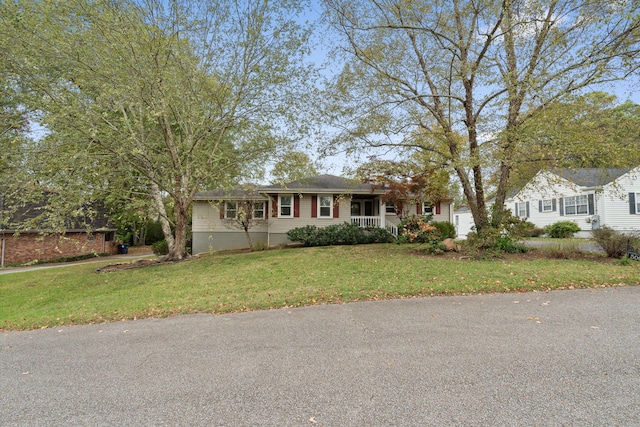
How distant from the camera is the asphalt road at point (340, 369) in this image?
256cm

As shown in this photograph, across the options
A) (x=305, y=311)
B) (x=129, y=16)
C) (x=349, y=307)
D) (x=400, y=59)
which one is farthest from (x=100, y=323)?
(x=400, y=59)

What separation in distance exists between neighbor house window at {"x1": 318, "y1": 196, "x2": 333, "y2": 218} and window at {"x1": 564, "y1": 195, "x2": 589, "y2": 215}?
16.0 meters

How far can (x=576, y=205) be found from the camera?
2039 cm

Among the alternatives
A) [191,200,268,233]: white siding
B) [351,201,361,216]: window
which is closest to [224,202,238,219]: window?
[191,200,268,233]: white siding

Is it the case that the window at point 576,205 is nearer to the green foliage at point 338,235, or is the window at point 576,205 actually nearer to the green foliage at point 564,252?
the green foliage at point 564,252

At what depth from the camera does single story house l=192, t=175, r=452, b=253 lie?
1703 centimetres

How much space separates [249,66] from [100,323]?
942cm

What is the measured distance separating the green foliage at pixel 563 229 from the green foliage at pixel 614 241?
10988mm

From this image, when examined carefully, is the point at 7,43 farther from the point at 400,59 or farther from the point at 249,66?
the point at 400,59

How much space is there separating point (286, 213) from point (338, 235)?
11.5 ft

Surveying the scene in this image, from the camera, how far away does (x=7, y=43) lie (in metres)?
8.29

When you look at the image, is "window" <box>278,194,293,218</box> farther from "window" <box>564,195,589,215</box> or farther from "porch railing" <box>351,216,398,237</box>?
"window" <box>564,195,589,215</box>

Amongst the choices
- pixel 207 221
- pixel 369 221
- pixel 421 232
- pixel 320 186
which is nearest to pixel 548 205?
pixel 369 221

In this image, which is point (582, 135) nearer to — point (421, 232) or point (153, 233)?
point (421, 232)
